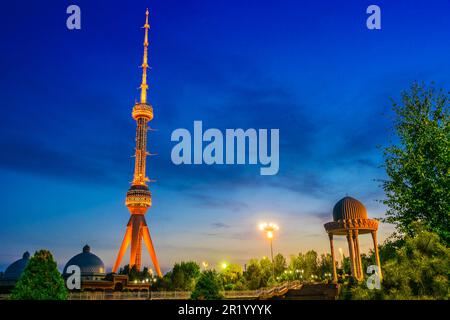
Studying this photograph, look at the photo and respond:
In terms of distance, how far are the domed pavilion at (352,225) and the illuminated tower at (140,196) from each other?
88338 millimetres

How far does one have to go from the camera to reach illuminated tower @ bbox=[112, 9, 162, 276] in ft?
443

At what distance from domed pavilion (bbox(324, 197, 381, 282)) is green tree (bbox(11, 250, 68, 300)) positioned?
41.6 m

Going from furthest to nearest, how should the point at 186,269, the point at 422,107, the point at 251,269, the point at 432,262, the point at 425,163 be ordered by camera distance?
1. the point at 186,269
2. the point at 251,269
3. the point at 422,107
4. the point at 425,163
5. the point at 432,262

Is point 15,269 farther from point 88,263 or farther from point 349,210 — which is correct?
point 349,210

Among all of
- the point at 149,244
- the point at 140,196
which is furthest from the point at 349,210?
the point at 149,244

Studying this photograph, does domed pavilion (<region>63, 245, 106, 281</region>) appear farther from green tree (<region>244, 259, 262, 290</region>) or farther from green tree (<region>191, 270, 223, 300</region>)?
green tree (<region>191, 270, 223, 300</region>)

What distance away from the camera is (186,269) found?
87500 mm

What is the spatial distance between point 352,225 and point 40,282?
142 ft

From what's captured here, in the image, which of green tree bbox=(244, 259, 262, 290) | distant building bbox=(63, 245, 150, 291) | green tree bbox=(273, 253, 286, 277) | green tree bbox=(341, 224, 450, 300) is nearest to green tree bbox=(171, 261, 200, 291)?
distant building bbox=(63, 245, 150, 291)

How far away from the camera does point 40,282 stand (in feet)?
74.2

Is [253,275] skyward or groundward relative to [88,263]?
groundward
